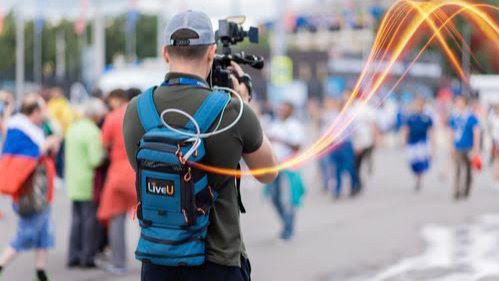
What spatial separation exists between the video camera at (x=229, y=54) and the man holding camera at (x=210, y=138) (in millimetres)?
166

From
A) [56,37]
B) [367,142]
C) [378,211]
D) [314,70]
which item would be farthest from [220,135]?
[56,37]

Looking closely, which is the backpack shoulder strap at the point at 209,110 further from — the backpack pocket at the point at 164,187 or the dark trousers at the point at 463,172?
the dark trousers at the point at 463,172

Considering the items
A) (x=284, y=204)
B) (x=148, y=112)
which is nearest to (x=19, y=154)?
(x=284, y=204)

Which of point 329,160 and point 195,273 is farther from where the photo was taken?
point 329,160

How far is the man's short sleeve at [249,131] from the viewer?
3389mm

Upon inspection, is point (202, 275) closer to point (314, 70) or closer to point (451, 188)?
point (451, 188)

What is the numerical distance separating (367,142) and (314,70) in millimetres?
53703

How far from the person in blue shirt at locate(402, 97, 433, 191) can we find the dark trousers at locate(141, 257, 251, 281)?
1269cm

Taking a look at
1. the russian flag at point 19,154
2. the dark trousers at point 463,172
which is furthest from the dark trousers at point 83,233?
the dark trousers at point 463,172

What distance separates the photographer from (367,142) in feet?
51.5

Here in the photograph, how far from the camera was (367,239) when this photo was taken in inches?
398

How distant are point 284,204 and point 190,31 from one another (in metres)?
6.85

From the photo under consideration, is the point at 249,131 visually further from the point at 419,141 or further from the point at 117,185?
the point at 419,141

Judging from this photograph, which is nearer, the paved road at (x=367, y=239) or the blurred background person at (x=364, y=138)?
the paved road at (x=367, y=239)
